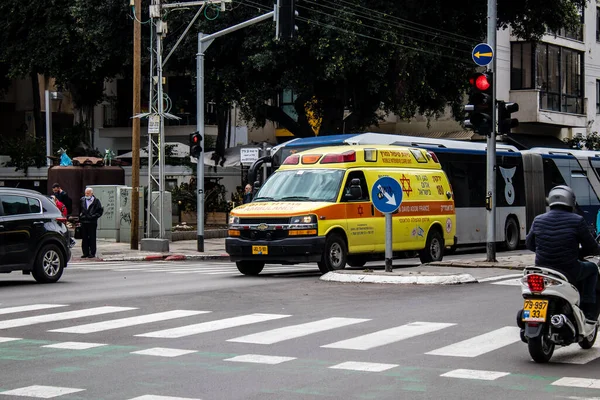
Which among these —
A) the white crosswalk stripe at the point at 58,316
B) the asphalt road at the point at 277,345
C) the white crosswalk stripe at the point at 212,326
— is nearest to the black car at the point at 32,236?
the asphalt road at the point at 277,345

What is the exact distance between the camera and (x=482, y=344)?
430 inches

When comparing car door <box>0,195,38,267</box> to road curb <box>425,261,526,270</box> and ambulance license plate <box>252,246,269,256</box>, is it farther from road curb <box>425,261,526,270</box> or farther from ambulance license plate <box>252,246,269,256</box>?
road curb <box>425,261,526,270</box>

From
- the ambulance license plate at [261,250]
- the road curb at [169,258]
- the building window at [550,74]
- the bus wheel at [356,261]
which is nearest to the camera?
the ambulance license plate at [261,250]

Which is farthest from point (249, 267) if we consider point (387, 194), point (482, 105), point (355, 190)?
point (482, 105)

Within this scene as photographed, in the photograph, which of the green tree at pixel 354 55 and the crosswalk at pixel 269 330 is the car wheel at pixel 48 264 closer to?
the crosswalk at pixel 269 330

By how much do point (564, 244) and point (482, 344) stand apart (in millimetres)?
1505

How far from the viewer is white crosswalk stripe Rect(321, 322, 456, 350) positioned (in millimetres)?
10797

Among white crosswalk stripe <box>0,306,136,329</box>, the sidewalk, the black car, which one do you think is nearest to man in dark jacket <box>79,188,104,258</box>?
the sidewalk

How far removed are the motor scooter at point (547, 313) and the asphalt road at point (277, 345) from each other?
0.22 m

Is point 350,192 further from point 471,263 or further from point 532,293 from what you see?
point 532,293

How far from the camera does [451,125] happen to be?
174 feet

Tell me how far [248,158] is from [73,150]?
19.1m

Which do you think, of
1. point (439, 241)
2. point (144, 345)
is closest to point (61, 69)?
point (439, 241)

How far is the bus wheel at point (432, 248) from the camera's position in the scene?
925 inches
